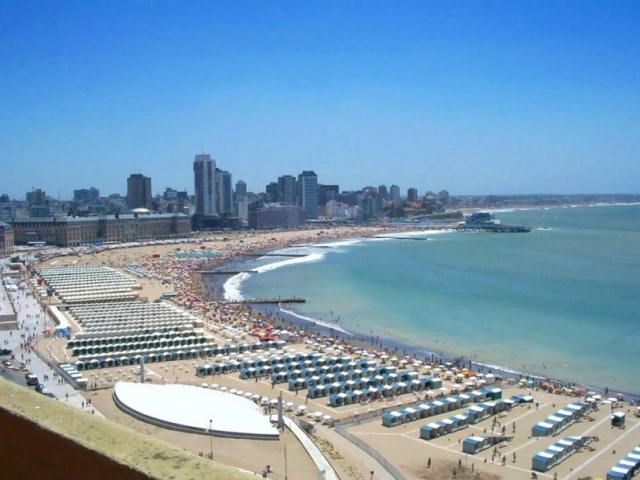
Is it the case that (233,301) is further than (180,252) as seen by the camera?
No

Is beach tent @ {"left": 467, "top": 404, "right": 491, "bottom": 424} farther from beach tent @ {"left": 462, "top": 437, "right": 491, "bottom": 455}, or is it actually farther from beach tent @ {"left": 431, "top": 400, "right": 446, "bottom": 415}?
beach tent @ {"left": 462, "top": 437, "right": 491, "bottom": 455}

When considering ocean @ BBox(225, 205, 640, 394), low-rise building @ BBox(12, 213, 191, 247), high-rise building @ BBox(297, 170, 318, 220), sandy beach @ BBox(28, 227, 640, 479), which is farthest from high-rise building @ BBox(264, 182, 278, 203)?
sandy beach @ BBox(28, 227, 640, 479)

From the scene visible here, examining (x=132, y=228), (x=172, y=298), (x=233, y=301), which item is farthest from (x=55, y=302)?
(x=132, y=228)

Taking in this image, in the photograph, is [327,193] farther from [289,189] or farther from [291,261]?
[291,261]

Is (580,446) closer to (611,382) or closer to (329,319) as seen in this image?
(611,382)

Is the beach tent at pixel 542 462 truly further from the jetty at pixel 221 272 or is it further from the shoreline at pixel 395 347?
the jetty at pixel 221 272

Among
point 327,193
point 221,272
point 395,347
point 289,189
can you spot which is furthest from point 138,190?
point 395,347
